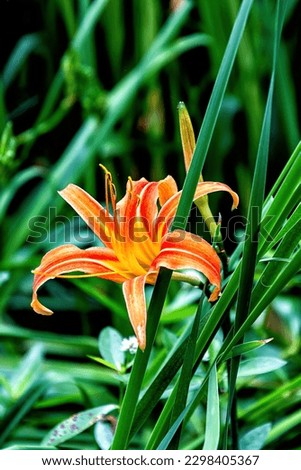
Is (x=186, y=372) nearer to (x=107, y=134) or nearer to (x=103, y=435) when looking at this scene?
(x=103, y=435)

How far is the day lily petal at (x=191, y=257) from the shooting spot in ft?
1.04

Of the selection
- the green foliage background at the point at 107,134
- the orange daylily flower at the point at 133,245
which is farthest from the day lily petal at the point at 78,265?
the green foliage background at the point at 107,134

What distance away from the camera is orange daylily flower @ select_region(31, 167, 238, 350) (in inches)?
12.8

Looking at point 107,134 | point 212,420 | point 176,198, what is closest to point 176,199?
point 176,198

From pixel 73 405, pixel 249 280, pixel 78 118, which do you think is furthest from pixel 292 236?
pixel 78 118

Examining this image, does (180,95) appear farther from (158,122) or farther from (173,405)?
(173,405)

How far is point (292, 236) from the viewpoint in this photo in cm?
33

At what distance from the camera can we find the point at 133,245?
35cm

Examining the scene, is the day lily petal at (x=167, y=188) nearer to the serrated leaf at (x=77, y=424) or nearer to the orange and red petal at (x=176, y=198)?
the orange and red petal at (x=176, y=198)

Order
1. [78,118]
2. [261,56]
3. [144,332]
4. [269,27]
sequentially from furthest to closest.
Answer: [78,118] → [261,56] → [269,27] → [144,332]

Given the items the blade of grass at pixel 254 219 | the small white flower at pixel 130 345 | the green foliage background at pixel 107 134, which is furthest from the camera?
the green foliage background at pixel 107 134

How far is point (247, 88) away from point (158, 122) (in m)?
0.14

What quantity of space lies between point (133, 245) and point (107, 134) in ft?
2.08
